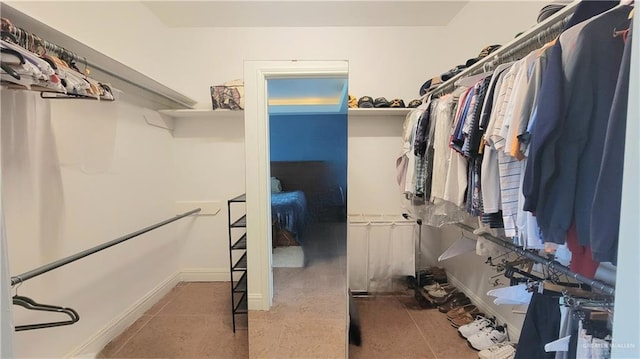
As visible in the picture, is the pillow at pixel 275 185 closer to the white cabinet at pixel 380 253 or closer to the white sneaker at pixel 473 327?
the white cabinet at pixel 380 253

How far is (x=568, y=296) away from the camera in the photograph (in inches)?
37.0

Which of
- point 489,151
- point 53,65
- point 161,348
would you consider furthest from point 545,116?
point 161,348

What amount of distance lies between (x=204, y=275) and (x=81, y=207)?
1324 millimetres

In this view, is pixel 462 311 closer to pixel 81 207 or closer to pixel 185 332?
pixel 185 332

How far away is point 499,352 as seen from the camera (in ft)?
5.06

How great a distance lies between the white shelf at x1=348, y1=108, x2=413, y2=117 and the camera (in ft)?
7.25

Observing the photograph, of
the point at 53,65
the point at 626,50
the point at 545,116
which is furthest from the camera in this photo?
the point at 53,65

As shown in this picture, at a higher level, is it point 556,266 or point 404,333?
point 556,266

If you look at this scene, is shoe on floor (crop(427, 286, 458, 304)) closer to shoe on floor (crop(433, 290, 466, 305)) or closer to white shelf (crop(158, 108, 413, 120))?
shoe on floor (crop(433, 290, 466, 305))

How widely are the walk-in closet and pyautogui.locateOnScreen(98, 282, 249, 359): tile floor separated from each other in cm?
2

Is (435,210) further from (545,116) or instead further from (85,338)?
(85,338)

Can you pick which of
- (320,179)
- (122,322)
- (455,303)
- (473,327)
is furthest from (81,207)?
(455,303)

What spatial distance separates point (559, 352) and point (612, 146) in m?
0.80

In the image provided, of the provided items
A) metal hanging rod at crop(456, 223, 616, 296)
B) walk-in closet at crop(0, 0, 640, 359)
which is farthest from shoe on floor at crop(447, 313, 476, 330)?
metal hanging rod at crop(456, 223, 616, 296)
